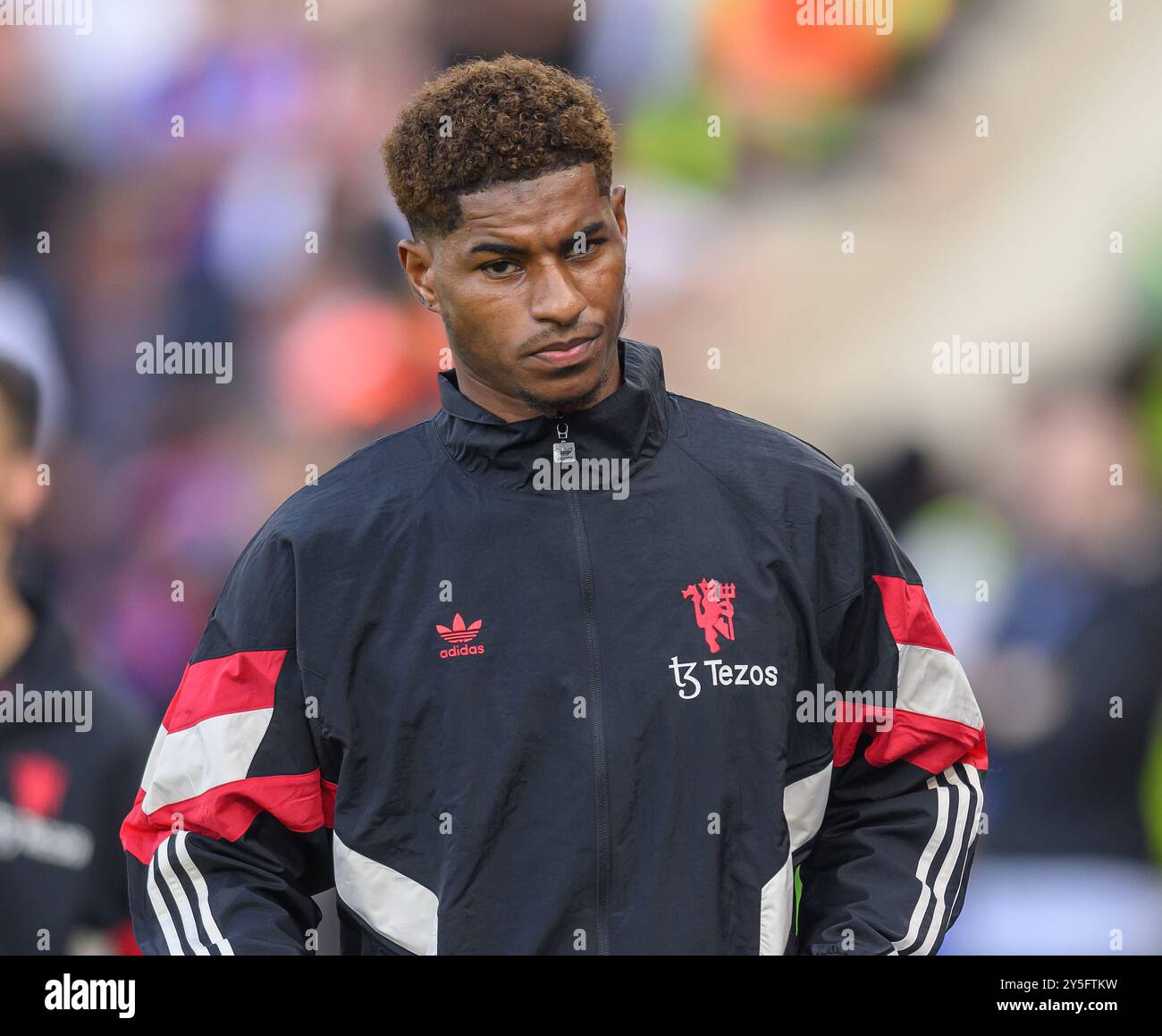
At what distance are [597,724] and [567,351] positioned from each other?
0.38 meters

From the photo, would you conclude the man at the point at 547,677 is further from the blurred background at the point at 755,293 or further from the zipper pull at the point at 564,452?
the blurred background at the point at 755,293

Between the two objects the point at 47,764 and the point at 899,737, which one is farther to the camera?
the point at 47,764

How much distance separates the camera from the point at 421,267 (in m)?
1.56

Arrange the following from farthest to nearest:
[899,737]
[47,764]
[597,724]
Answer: [47,764]
[899,737]
[597,724]

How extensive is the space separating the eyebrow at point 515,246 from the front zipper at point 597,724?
0.21 m

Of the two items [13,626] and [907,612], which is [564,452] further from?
[13,626]

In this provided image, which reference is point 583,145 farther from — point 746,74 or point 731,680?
point 746,74

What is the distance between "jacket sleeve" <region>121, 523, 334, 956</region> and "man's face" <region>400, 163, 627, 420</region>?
1.00 ft

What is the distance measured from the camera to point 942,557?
102 inches

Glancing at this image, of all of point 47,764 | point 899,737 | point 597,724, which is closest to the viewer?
point 597,724

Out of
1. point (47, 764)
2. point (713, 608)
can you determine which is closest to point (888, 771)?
point (713, 608)

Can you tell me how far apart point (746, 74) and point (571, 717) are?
1543mm

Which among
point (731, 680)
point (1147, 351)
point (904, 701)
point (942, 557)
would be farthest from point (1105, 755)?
point (731, 680)

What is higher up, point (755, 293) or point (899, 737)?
point (755, 293)
